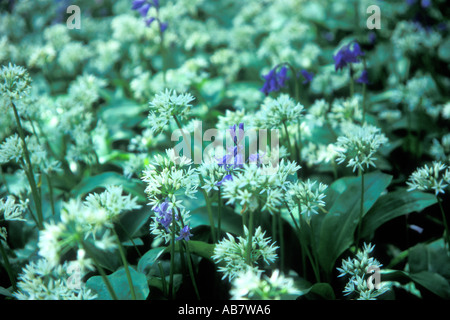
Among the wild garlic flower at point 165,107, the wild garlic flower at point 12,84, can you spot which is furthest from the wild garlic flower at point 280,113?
the wild garlic flower at point 12,84

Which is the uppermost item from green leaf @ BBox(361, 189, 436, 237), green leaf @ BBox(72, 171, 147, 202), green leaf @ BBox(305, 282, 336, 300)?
green leaf @ BBox(72, 171, 147, 202)

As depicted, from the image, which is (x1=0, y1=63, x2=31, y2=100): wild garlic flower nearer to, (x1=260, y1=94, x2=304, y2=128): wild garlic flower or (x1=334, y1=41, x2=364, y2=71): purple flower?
(x1=260, y1=94, x2=304, y2=128): wild garlic flower

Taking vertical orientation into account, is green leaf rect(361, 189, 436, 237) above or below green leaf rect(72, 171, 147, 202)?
below

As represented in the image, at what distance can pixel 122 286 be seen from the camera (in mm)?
1707

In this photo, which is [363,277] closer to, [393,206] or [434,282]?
[434,282]

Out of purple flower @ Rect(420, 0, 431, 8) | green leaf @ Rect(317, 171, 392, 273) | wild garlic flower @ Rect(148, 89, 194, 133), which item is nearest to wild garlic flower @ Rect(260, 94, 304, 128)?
wild garlic flower @ Rect(148, 89, 194, 133)

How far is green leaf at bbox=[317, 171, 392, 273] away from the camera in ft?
7.14

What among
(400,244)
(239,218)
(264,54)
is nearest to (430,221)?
(400,244)

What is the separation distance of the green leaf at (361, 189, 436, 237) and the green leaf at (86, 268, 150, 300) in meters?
1.26

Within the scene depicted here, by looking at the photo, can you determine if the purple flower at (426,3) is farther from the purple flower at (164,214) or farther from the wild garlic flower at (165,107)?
the purple flower at (164,214)

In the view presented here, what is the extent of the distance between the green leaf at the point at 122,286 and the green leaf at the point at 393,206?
126cm

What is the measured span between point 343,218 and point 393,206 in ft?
1.05

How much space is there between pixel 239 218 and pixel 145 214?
0.57 metres

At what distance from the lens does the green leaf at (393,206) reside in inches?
87.8
